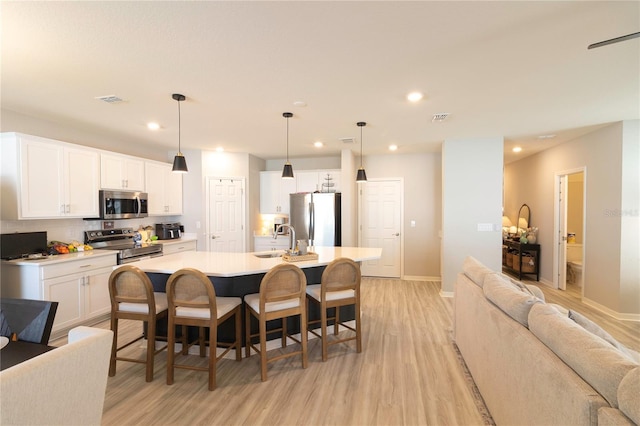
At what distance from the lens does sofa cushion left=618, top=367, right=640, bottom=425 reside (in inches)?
34.9

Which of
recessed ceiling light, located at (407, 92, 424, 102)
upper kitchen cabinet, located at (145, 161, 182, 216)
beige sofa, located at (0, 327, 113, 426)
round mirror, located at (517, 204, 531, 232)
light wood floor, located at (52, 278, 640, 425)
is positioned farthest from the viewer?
round mirror, located at (517, 204, 531, 232)

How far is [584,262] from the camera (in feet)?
14.5

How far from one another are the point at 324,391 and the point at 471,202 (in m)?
3.74

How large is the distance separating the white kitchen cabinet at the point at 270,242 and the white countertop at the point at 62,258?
2606mm

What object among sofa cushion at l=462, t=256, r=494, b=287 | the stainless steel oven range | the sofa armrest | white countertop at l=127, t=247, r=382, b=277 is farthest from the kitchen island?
the sofa armrest

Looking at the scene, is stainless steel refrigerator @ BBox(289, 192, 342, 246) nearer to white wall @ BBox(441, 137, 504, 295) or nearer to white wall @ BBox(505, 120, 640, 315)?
white wall @ BBox(441, 137, 504, 295)

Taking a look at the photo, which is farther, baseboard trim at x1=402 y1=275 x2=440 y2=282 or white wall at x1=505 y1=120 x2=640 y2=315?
baseboard trim at x1=402 y1=275 x2=440 y2=282

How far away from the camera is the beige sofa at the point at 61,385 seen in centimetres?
81

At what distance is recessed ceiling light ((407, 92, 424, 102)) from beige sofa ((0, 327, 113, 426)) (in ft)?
9.65

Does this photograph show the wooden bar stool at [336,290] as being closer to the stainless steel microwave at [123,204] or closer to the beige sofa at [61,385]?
the beige sofa at [61,385]

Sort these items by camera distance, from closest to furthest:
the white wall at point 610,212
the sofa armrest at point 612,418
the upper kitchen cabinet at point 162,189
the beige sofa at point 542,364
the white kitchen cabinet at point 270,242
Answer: the sofa armrest at point 612,418 < the beige sofa at point 542,364 < the white wall at point 610,212 < the upper kitchen cabinet at point 162,189 < the white kitchen cabinet at point 270,242

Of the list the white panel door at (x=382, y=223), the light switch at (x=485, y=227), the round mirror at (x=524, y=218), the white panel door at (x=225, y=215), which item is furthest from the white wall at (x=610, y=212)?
the white panel door at (x=225, y=215)

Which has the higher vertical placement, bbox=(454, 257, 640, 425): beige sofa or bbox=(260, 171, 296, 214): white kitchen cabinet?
bbox=(260, 171, 296, 214): white kitchen cabinet

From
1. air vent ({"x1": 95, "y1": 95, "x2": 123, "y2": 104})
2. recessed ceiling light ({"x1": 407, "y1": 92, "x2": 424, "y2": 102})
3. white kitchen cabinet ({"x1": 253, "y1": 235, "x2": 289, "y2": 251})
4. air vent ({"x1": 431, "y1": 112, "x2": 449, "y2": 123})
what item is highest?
air vent ({"x1": 95, "y1": 95, "x2": 123, "y2": 104})
